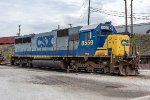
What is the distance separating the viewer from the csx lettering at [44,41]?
29.8 meters

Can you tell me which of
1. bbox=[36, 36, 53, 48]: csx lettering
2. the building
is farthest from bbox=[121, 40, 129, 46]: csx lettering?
the building

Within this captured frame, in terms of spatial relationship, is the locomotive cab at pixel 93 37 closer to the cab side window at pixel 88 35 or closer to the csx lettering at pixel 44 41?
the cab side window at pixel 88 35

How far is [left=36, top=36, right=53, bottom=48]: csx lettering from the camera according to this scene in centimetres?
2977

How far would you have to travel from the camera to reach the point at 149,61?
34.2 metres

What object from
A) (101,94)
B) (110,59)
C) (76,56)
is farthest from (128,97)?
(76,56)

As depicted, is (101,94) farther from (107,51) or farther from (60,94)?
(107,51)

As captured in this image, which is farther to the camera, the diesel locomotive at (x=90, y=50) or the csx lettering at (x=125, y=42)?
the csx lettering at (x=125, y=42)

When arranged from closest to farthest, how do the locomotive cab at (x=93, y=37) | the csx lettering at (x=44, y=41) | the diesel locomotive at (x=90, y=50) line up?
the diesel locomotive at (x=90, y=50) → the locomotive cab at (x=93, y=37) → the csx lettering at (x=44, y=41)

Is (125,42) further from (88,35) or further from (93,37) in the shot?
(88,35)

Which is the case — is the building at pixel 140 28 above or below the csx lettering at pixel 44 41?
above

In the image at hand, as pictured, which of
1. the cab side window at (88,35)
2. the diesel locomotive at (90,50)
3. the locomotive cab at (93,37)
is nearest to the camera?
the diesel locomotive at (90,50)

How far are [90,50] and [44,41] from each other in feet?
27.6

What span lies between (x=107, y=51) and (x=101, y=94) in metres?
9.96

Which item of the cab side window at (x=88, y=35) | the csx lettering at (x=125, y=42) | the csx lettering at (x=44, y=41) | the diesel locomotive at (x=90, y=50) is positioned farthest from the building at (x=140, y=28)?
the csx lettering at (x=125, y=42)
